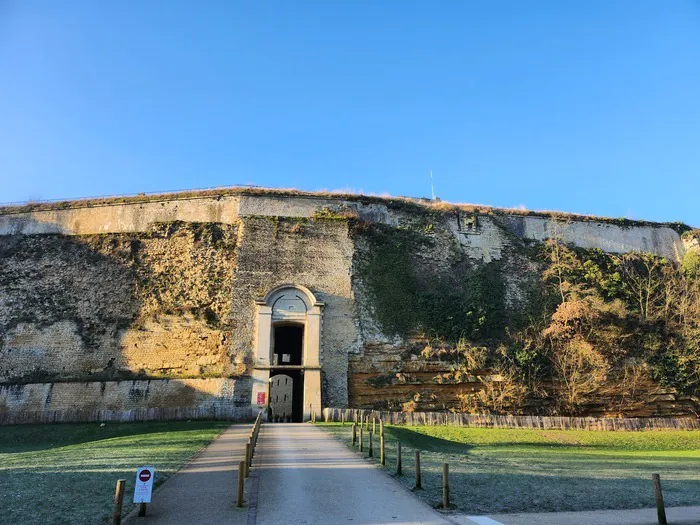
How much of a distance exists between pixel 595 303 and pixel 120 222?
84.5 feet

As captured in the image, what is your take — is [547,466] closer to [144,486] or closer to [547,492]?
[547,492]

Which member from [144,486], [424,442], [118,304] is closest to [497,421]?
[424,442]

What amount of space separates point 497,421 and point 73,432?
16.6 meters

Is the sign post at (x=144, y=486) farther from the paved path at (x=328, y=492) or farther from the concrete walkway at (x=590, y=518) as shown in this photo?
the concrete walkway at (x=590, y=518)

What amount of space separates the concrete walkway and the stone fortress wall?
16062 mm

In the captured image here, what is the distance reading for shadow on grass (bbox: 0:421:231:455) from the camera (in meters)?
17.6

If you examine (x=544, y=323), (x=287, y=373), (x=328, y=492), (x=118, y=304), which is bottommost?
(x=328, y=492)

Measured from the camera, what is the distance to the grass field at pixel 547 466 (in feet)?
28.2

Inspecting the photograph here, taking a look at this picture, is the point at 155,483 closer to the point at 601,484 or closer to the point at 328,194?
the point at 601,484

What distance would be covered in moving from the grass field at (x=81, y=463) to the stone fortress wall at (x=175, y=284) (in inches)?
142

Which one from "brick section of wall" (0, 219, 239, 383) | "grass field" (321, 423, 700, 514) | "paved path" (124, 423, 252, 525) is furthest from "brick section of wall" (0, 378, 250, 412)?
"paved path" (124, 423, 252, 525)

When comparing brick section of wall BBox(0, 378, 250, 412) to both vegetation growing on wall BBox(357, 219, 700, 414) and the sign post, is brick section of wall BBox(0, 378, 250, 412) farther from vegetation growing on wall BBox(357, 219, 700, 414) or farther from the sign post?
the sign post

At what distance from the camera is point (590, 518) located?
7.45 m

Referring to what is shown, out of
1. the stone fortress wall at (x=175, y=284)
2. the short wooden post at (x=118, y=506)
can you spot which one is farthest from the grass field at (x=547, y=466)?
the stone fortress wall at (x=175, y=284)
